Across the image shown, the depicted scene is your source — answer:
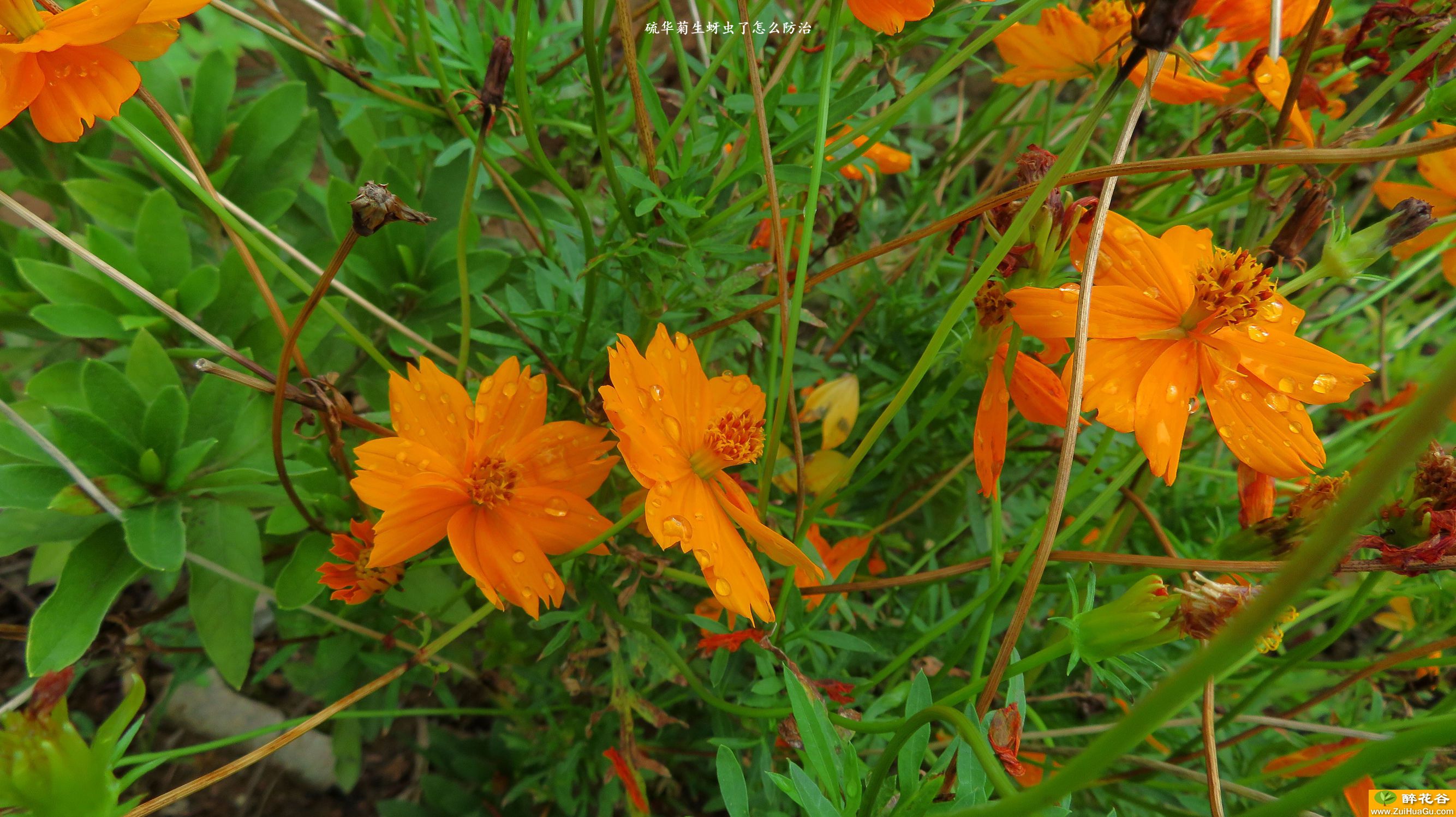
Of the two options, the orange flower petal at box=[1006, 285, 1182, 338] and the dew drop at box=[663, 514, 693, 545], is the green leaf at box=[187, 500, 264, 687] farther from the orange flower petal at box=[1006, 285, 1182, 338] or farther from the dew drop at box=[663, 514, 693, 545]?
the orange flower petal at box=[1006, 285, 1182, 338]

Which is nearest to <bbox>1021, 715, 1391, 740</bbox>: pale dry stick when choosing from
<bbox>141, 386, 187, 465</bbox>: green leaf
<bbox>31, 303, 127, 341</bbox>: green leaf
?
<bbox>141, 386, 187, 465</bbox>: green leaf

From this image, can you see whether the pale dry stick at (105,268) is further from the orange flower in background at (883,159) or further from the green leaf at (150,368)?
the orange flower in background at (883,159)

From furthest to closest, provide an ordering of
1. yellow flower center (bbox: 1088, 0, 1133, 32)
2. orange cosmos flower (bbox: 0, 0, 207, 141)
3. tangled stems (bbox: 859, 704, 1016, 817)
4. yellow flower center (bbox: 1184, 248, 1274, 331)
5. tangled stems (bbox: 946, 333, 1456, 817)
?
yellow flower center (bbox: 1088, 0, 1133, 32) < yellow flower center (bbox: 1184, 248, 1274, 331) < orange cosmos flower (bbox: 0, 0, 207, 141) < tangled stems (bbox: 859, 704, 1016, 817) < tangled stems (bbox: 946, 333, 1456, 817)

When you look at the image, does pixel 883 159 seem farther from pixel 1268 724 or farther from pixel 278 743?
pixel 278 743

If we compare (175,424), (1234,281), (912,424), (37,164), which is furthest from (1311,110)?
(37,164)

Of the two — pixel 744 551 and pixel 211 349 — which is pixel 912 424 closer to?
pixel 744 551

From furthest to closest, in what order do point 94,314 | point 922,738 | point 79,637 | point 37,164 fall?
point 37,164 → point 94,314 → point 79,637 → point 922,738

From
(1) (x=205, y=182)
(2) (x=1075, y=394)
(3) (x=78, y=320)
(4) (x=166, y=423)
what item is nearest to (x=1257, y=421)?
(2) (x=1075, y=394)

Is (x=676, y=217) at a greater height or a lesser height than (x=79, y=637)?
greater
